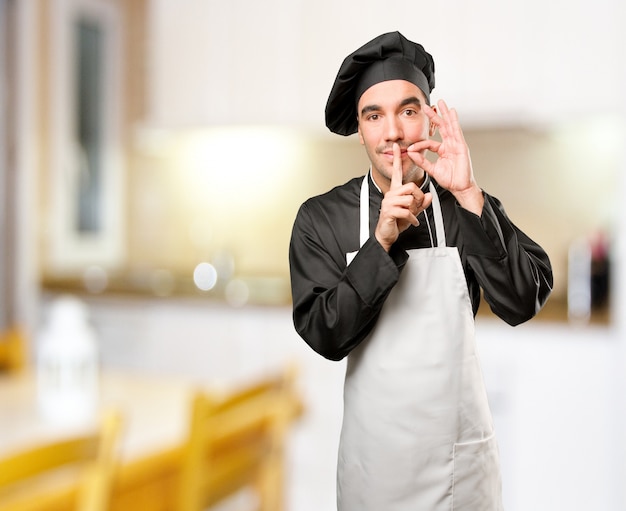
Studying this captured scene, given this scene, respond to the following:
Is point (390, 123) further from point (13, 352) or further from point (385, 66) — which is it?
point (13, 352)

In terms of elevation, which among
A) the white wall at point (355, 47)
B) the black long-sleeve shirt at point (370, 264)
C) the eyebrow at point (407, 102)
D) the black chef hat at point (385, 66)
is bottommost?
the black long-sleeve shirt at point (370, 264)

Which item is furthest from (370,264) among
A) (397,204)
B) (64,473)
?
(64,473)

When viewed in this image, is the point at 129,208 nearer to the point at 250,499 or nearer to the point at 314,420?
the point at 314,420

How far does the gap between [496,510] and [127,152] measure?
3381mm

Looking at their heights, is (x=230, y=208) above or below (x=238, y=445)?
above

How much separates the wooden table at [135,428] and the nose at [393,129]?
2.86 ft

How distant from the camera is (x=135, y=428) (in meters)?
1.28

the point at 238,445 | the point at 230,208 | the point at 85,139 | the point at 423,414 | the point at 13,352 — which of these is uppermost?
the point at 85,139

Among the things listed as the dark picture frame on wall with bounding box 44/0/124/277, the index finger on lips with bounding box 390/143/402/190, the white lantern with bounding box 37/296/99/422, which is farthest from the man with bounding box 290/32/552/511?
the dark picture frame on wall with bounding box 44/0/124/277

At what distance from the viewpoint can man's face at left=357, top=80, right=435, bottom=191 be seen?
0.14 meters

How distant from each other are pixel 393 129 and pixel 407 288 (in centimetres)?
3

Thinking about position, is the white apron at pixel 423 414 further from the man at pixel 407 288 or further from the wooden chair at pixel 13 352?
the wooden chair at pixel 13 352

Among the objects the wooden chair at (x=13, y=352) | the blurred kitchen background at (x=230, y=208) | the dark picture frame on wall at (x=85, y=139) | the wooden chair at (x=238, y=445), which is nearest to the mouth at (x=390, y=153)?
the blurred kitchen background at (x=230, y=208)

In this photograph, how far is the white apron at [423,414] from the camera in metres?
0.14
